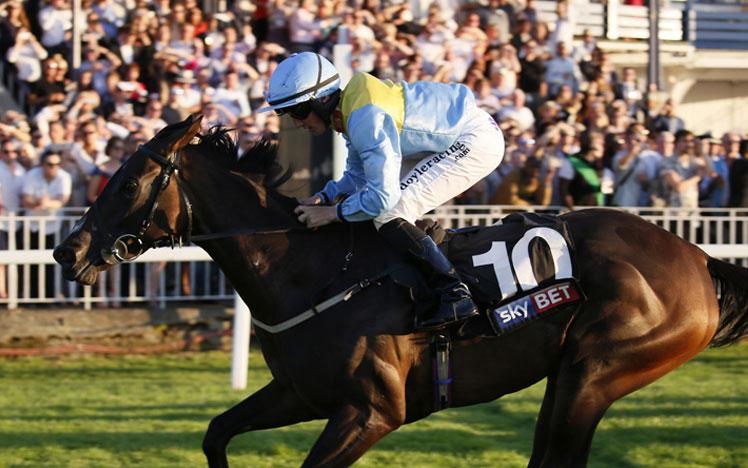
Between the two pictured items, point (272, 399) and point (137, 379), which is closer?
point (272, 399)

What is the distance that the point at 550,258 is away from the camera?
4645mm

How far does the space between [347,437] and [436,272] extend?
677 millimetres

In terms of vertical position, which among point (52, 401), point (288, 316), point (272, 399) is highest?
point (288, 316)

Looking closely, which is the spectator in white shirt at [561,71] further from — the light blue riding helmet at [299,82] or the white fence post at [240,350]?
the light blue riding helmet at [299,82]

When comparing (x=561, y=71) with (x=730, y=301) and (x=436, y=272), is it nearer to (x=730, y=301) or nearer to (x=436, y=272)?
(x=730, y=301)

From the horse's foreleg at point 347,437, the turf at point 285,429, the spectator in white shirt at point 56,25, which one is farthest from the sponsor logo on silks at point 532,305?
the spectator in white shirt at point 56,25

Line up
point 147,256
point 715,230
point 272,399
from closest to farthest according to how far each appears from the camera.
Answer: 1. point 272,399
2. point 147,256
3. point 715,230

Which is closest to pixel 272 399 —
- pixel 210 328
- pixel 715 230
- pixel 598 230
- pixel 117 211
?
pixel 117 211

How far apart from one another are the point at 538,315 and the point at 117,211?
61.8 inches

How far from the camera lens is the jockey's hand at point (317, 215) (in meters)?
4.58

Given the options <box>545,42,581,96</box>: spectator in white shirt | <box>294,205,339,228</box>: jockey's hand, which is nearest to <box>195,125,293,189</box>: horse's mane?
<box>294,205,339,228</box>: jockey's hand

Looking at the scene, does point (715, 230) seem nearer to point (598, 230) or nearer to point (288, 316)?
point (598, 230)

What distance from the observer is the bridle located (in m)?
4.41

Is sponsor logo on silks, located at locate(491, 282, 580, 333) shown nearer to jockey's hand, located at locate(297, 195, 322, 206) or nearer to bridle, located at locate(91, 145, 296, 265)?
jockey's hand, located at locate(297, 195, 322, 206)
